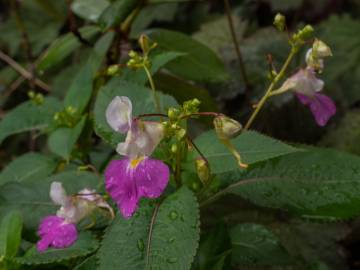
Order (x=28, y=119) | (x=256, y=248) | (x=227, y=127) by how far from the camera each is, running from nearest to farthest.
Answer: (x=227, y=127), (x=256, y=248), (x=28, y=119)

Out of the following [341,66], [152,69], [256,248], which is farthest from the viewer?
[341,66]

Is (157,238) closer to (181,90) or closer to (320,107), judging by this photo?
(320,107)

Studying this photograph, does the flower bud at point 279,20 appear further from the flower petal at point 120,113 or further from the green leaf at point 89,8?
the green leaf at point 89,8

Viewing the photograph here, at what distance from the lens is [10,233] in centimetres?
108

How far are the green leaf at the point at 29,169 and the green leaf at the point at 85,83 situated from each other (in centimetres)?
13

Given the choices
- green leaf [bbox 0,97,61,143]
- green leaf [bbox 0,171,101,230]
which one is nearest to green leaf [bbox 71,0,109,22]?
green leaf [bbox 0,97,61,143]

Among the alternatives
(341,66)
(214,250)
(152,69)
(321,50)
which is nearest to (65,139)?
(152,69)

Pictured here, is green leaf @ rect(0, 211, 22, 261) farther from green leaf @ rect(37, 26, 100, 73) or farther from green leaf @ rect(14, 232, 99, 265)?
green leaf @ rect(37, 26, 100, 73)

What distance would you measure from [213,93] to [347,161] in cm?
68

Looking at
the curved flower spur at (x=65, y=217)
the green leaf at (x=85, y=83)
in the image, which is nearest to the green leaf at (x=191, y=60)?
the green leaf at (x=85, y=83)

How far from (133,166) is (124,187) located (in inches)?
1.4

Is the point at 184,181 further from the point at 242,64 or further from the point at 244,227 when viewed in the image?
the point at 242,64

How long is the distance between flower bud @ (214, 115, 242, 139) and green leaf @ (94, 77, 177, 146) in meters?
0.23

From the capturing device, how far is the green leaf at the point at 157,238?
0.89 m
